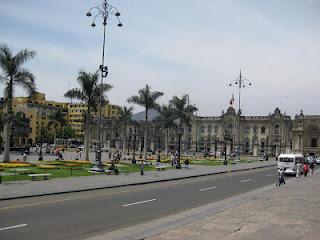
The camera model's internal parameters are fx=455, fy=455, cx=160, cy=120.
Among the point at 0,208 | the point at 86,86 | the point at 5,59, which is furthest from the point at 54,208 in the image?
the point at 86,86

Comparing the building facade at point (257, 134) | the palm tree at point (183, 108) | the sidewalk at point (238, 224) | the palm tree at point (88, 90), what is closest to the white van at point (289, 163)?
the palm tree at point (88, 90)

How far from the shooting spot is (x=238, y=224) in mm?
14469

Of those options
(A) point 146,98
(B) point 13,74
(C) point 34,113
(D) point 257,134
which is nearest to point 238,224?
(B) point 13,74

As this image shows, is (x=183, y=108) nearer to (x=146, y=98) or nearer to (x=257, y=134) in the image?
(x=146, y=98)

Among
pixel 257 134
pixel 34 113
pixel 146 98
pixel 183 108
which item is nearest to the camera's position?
pixel 146 98

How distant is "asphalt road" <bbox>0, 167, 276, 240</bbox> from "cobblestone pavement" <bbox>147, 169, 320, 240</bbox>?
234 cm

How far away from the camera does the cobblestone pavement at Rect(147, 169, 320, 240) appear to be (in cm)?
1257

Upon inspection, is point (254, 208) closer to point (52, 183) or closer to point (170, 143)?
point (52, 183)

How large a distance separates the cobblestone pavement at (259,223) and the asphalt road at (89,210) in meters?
2.34

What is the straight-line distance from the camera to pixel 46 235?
12.4m

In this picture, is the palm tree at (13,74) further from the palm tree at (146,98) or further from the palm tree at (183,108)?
the palm tree at (183,108)

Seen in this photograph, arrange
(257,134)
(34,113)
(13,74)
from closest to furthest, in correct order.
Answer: (13,74) < (257,134) < (34,113)

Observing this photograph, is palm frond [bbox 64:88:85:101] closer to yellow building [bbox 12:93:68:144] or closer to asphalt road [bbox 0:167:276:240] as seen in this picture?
asphalt road [bbox 0:167:276:240]

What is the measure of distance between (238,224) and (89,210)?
5.89m
